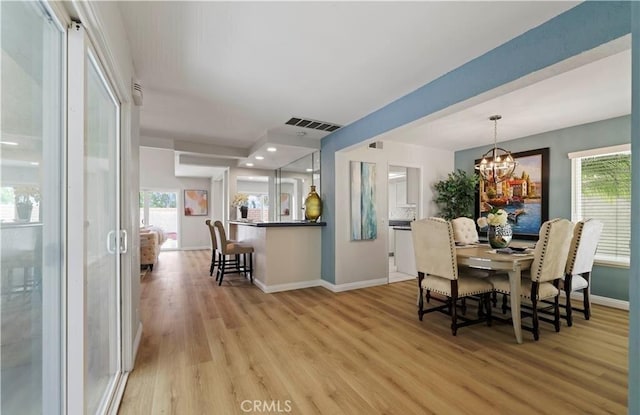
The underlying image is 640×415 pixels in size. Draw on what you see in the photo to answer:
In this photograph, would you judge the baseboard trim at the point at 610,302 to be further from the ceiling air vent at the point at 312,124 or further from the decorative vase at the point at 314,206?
the ceiling air vent at the point at 312,124

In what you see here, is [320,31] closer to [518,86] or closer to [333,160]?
[518,86]

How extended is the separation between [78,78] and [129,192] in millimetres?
1047

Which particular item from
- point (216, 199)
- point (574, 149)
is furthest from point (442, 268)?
point (216, 199)

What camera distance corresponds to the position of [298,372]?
199 cm

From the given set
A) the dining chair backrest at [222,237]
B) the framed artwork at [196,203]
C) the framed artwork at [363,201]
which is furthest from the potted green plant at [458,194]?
the framed artwork at [196,203]

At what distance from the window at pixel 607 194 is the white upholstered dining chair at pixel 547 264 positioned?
1.71m

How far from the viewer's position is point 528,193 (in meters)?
4.36

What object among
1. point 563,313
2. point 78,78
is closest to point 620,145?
point 563,313

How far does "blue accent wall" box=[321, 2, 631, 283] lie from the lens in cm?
151

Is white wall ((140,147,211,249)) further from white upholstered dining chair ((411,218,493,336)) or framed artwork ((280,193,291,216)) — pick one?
white upholstered dining chair ((411,218,493,336))

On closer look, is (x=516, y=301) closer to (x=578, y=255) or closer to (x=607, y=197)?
(x=578, y=255)

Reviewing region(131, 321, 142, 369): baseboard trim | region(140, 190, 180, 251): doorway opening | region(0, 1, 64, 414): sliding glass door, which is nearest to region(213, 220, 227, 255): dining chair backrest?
region(131, 321, 142, 369): baseboard trim

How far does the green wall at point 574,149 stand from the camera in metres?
3.46

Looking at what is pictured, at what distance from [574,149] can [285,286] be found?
4585mm
